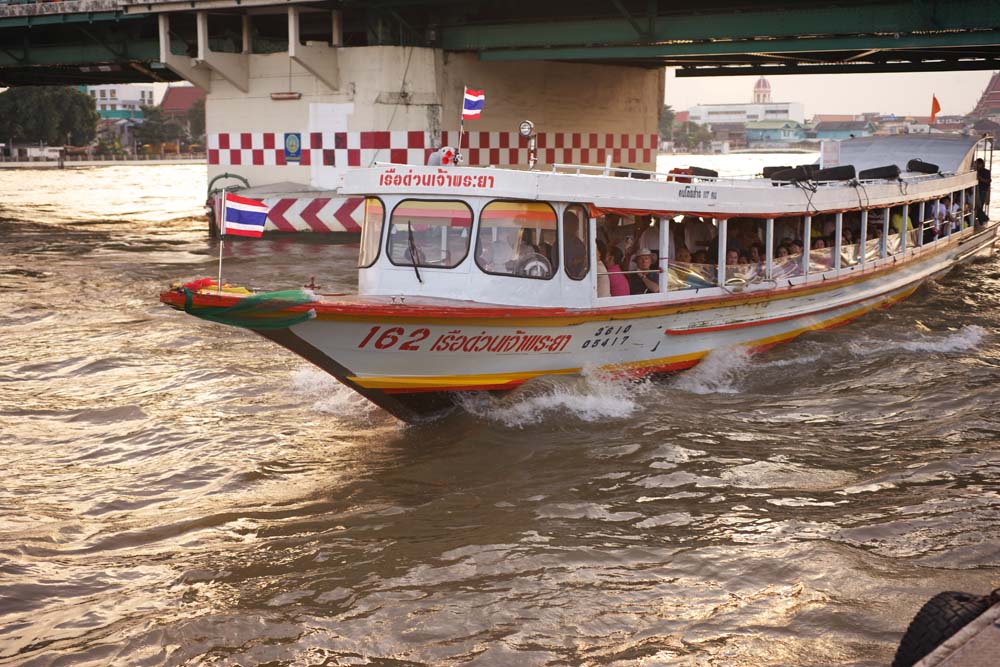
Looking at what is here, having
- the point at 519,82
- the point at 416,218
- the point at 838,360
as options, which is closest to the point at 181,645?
the point at 416,218

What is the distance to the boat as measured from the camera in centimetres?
791

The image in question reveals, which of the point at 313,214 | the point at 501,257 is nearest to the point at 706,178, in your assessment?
the point at 501,257

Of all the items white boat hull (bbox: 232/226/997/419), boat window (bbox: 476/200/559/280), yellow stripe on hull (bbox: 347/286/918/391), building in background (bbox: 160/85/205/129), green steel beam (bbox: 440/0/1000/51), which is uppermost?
building in background (bbox: 160/85/205/129)

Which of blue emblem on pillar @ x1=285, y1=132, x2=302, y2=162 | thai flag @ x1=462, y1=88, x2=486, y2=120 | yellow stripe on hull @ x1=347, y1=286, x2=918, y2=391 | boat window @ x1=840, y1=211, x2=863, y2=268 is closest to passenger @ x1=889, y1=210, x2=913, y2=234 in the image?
boat window @ x1=840, y1=211, x2=863, y2=268

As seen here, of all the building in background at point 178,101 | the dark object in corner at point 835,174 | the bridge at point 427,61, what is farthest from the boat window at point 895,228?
the building in background at point 178,101

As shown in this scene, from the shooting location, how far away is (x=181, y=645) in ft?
17.5

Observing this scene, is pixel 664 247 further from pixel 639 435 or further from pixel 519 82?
pixel 519 82

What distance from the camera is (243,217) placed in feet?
24.0

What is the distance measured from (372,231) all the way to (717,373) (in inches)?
140

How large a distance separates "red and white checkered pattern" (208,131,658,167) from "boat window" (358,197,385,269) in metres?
10.6

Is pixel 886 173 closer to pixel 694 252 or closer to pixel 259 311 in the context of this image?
pixel 694 252

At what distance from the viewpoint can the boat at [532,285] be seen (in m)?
7.91

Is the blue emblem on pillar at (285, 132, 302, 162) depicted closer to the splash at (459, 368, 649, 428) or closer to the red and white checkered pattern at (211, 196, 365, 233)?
the red and white checkered pattern at (211, 196, 365, 233)

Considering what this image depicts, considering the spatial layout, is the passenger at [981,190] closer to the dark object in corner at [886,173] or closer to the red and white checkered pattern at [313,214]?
the dark object in corner at [886,173]
